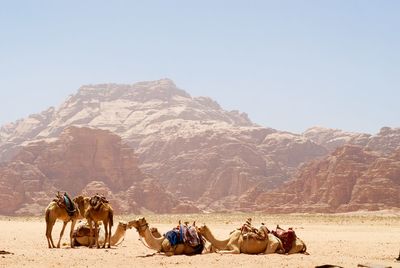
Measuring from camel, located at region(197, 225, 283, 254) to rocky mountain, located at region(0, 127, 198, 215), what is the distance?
93347 mm

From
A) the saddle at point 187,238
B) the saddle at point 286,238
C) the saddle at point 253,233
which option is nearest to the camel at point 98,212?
the saddle at point 187,238

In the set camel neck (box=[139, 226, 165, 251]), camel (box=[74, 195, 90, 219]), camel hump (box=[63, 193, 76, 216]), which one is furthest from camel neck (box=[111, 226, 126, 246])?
camel neck (box=[139, 226, 165, 251])

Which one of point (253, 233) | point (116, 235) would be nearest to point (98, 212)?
point (116, 235)

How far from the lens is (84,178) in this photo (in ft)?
446

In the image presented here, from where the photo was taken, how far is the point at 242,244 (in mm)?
18344

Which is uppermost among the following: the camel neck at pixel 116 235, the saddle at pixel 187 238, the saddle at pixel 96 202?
the saddle at pixel 96 202

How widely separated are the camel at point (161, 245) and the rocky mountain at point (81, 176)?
9294 cm

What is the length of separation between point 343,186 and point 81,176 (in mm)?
58970

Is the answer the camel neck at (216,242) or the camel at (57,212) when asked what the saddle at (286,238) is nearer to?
the camel neck at (216,242)

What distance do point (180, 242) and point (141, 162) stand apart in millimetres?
176920

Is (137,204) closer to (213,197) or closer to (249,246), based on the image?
(213,197)

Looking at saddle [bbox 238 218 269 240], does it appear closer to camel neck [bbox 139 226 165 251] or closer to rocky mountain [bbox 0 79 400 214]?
camel neck [bbox 139 226 165 251]

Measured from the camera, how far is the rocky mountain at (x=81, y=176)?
11548cm

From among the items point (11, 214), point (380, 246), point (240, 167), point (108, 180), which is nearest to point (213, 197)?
point (240, 167)
